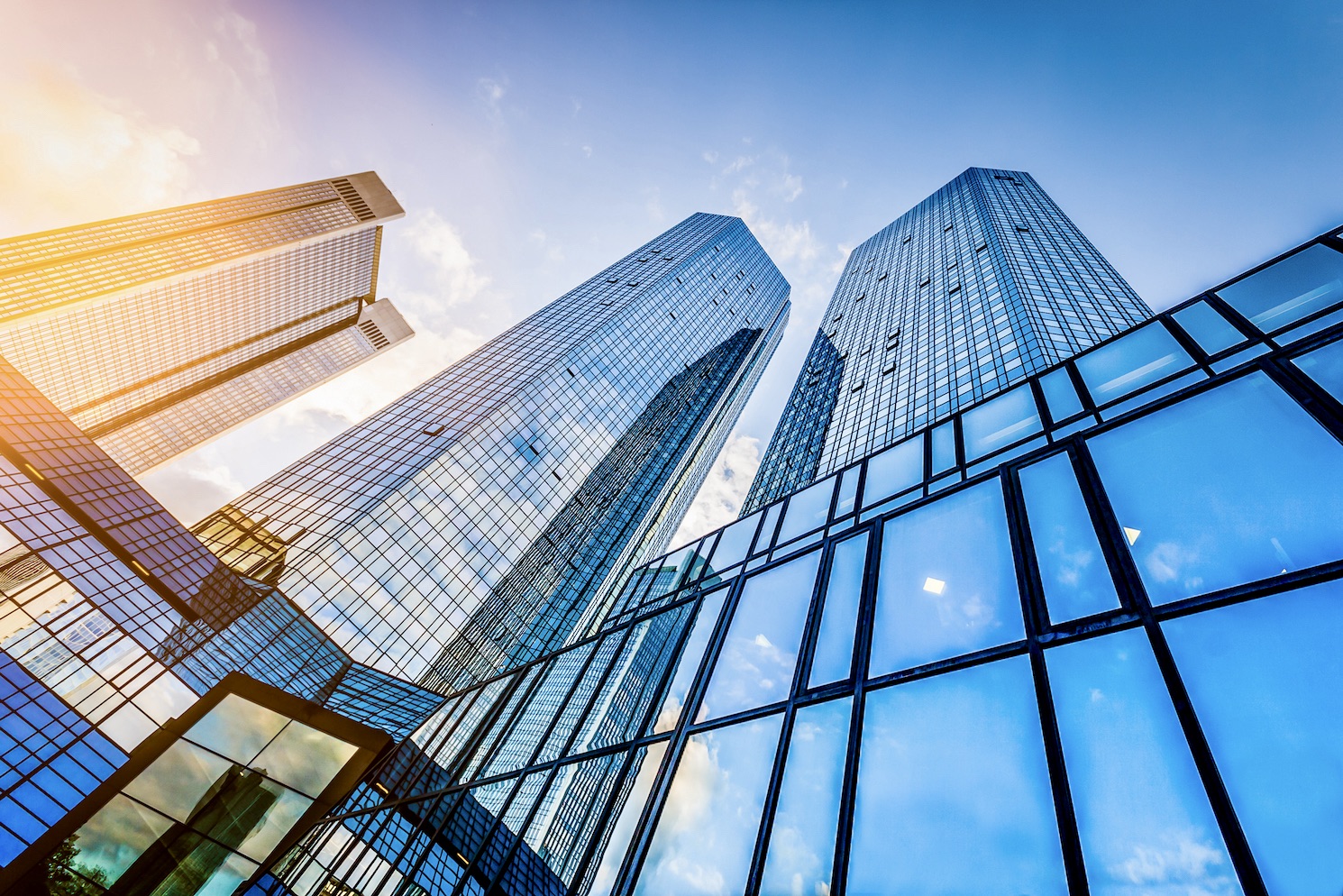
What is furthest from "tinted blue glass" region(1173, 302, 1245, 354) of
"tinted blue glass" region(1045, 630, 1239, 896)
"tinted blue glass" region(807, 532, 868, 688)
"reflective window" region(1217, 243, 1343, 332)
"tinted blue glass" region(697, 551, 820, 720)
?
"tinted blue glass" region(697, 551, 820, 720)

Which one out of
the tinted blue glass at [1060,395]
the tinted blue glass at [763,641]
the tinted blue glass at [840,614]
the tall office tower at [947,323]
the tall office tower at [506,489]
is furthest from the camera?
the tall office tower at [506,489]

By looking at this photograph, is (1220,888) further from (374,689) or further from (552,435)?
(552,435)

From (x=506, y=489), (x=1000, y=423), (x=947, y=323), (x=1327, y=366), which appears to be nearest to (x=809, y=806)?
(x=1327, y=366)

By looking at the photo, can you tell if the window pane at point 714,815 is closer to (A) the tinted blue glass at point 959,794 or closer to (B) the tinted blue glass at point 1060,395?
(A) the tinted blue glass at point 959,794

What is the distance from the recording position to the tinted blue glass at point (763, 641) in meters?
9.14

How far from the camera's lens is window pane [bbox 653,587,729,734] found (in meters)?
10.3

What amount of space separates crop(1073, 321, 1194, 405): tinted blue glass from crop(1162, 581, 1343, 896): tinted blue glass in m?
5.76

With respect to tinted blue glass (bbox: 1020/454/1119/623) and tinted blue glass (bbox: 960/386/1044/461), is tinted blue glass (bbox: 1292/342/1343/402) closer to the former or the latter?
tinted blue glass (bbox: 1020/454/1119/623)

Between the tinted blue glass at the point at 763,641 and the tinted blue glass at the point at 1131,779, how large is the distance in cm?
414

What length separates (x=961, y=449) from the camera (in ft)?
39.8

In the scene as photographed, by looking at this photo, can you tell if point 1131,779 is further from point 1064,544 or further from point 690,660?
point 690,660

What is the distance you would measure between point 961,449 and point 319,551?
5675 cm

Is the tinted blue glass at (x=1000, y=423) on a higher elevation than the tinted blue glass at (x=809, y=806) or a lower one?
higher

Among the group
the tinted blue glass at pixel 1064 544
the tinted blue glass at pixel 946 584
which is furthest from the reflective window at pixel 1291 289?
the tinted blue glass at pixel 946 584
